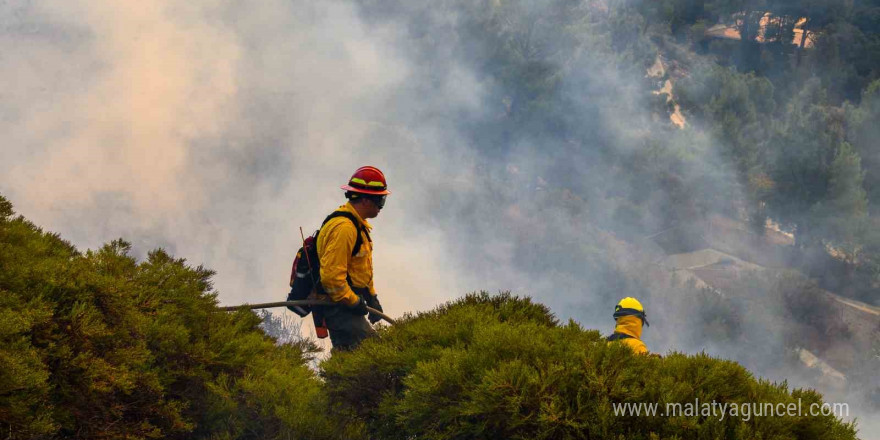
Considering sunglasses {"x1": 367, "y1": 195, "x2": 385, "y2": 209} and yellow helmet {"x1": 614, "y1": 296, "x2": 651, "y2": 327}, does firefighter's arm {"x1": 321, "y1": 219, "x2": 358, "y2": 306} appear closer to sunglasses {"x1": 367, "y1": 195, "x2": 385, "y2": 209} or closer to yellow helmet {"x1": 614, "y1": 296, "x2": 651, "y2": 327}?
sunglasses {"x1": 367, "y1": 195, "x2": 385, "y2": 209}

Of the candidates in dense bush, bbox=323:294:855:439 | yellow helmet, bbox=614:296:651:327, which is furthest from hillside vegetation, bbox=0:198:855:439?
yellow helmet, bbox=614:296:651:327

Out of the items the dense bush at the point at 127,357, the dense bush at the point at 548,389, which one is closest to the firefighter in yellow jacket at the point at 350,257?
the dense bush at the point at 127,357

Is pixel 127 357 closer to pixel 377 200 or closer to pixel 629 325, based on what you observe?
pixel 377 200

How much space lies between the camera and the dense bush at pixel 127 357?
367 cm

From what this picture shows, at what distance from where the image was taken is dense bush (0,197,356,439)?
367 centimetres

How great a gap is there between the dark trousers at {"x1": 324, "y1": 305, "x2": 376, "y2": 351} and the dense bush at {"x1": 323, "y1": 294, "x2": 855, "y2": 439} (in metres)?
1.88

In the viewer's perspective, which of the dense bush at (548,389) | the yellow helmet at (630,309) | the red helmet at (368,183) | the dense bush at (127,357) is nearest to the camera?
the dense bush at (548,389)

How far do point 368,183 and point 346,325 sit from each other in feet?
3.29

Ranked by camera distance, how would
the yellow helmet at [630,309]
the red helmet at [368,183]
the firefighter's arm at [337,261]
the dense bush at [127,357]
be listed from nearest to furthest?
the dense bush at [127,357] → the firefighter's arm at [337,261] → the red helmet at [368,183] → the yellow helmet at [630,309]

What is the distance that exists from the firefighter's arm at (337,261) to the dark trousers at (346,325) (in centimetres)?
22

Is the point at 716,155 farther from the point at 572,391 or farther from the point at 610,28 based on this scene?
the point at 572,391

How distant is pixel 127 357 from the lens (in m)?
4.10

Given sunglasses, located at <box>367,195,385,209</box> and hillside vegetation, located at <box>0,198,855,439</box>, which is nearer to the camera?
hillside vegetation, located at <box>0,198,855,439</box>

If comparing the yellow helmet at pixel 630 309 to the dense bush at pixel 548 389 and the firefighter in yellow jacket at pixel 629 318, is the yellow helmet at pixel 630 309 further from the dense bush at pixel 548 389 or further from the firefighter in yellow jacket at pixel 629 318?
the dense bush at pixel 548 389
